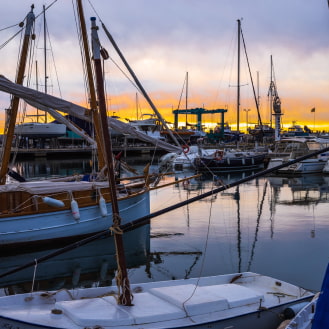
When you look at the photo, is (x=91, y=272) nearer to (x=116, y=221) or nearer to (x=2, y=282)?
(x=2, y=282)

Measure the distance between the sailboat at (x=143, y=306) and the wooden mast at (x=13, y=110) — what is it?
9213mm

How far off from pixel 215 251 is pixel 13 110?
29.4 feet

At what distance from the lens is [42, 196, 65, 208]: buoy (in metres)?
14.9

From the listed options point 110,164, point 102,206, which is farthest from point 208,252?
point 110,164

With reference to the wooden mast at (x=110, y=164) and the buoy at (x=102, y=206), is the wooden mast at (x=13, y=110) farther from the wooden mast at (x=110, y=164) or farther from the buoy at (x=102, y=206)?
the wooden mast at (x=110, y=164)

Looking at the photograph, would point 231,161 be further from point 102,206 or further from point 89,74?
point 102,206

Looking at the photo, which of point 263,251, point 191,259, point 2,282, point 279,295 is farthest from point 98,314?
point 263,251

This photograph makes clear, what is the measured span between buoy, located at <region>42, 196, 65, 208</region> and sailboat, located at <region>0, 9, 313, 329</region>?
22.0 ft

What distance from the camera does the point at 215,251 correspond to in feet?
50.8

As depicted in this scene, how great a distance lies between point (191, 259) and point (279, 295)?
19.0ft

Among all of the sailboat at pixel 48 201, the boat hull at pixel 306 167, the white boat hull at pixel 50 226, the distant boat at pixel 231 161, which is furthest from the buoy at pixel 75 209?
the distant boat at pixel 231 161

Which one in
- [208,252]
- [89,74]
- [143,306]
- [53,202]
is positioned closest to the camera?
[143,306]

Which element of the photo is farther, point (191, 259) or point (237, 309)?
point (191, 259)

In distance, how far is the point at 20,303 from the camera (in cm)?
817
